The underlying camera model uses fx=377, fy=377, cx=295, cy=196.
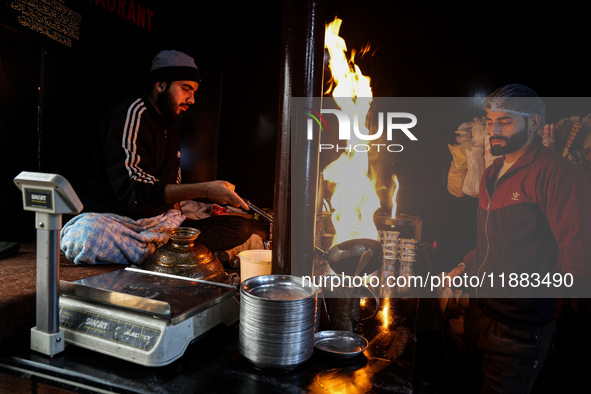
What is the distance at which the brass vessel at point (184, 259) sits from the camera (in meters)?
2.36

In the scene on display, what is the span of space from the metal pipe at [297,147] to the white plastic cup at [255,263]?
1.17 ft

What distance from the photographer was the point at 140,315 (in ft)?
5.24

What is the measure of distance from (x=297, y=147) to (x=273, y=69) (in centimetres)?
447

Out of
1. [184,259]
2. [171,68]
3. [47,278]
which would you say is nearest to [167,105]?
[171,68]

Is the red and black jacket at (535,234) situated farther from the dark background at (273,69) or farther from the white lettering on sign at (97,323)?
the white lettering on sign at (97,323)

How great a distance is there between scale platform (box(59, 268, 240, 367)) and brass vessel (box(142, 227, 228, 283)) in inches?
14.5

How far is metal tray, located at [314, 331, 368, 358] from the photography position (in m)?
1.69

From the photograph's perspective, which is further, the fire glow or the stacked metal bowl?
the fire glow

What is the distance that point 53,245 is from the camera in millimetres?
1601

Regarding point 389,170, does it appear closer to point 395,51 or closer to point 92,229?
point 395,51

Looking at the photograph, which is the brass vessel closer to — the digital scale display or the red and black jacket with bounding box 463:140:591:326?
the digital scale display

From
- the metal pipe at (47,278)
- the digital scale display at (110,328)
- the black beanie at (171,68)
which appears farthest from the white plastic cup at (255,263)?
the black beanie at (171,68)

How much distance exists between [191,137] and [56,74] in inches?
89.7

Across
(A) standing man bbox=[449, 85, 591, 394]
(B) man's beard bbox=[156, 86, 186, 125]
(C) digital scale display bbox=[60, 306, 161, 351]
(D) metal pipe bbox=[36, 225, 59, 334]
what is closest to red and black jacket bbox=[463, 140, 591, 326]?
(A) standing man bbox=[449, 85, 591, 394]
